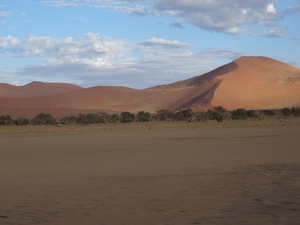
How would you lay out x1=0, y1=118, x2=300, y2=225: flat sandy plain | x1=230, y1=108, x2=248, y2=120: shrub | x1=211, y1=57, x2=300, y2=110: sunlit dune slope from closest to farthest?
1. x1=0, y1=118, x2=300, y2=225: flat sandy plain
2. x1=230, y1=108, x2=248, y2=120: shrub
3. x1=211, y1=57, x2=300, y2=110: sunlit dune slope

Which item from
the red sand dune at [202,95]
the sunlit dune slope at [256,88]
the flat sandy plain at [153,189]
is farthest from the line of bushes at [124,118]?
the flat sandy plain at [153,189]

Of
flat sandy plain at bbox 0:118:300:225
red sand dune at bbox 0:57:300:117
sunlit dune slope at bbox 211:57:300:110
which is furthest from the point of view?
red sand dune at bbox 0:57:300:117

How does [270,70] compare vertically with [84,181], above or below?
above

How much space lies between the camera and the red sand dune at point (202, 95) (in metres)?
97.4

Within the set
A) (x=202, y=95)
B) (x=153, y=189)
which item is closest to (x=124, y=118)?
(x=202, y=95)

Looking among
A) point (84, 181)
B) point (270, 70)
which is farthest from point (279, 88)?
point (84, 181)

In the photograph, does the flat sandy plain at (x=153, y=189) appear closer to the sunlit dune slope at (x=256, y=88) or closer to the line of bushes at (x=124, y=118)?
the line of bushes at (x=124, y=118)

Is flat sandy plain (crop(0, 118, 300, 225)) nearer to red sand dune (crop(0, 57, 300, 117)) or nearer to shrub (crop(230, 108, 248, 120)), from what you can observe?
shrub (crop(230, 108, 248, 120))

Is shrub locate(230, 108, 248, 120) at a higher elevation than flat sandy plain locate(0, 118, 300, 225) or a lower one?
higher

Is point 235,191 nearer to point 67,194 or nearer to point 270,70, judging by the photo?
point 67,194

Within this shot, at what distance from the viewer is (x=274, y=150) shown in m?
18.5

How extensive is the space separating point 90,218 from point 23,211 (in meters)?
1.36

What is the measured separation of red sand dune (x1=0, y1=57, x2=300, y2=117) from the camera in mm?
97375

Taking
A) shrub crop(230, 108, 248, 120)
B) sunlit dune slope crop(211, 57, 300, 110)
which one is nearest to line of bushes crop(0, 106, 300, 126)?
shrub crop(230, 108, 248, 120)
